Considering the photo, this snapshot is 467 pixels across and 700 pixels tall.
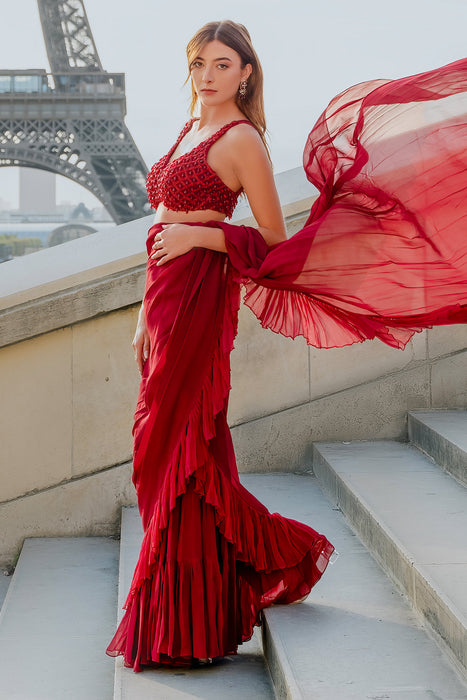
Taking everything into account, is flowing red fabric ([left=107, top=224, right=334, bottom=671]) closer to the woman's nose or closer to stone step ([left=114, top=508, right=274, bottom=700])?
stone step ([left=114, top=508, right=274, bottom=700])

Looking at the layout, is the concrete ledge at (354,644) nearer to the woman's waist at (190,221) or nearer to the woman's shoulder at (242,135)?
the woman's waist at (190,221)

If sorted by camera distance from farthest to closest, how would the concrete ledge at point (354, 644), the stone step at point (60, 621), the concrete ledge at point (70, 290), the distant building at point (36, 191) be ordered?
the distant building at point (36, 191)
the concrete ledge at point (70, 290)
the stone step at point (60, 621)
the concrete ledge at point (354, 644)

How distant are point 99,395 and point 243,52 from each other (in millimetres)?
1924

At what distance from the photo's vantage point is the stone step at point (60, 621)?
2.64 m

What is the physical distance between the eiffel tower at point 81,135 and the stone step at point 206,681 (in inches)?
946

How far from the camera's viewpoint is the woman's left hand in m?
2.44

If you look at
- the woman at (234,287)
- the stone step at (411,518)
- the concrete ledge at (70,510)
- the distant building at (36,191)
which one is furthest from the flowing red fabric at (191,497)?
the distant building at (36,191)

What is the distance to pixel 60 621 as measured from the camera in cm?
310

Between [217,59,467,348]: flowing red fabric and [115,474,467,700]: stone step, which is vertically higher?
[217,59,467,348]: flowing red fabric

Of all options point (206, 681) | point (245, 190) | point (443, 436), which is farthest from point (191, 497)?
point (443, 436)

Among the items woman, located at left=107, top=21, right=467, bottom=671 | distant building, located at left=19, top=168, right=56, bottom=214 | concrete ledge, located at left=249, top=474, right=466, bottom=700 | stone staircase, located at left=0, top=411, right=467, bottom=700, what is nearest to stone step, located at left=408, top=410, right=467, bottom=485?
stone staircase, located at left=0, top=411, right=467, bottom=700

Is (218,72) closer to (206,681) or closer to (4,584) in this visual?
(206,681)

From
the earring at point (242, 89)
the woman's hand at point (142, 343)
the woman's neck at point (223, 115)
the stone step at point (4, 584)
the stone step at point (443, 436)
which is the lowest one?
the stone step at point (4, 584)

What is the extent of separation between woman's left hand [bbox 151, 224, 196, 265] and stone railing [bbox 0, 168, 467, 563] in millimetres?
1461
